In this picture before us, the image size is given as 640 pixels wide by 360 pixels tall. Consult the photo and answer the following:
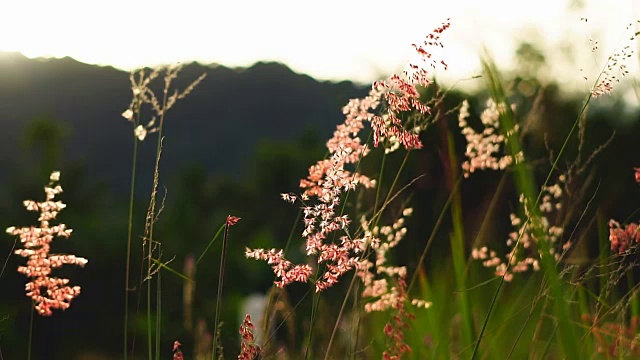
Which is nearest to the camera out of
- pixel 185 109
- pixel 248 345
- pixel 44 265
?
pixel 248 345

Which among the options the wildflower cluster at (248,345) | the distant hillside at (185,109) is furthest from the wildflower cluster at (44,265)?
the distant hillside at (185,109)

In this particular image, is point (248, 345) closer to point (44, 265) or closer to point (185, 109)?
point (44, 265)

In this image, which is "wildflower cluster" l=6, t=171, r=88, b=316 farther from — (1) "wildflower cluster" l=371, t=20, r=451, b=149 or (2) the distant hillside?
(2) the distant hillside

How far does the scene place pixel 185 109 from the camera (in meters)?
51.9

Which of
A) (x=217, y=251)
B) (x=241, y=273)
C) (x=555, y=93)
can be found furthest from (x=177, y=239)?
(x=555, y=93)

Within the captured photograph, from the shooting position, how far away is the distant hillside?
39.3 metres

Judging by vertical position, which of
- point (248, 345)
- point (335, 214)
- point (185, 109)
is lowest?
point (185, 109)

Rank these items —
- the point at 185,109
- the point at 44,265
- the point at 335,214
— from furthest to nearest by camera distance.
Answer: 1. the point at 185,109
2. the point at 44,265
3. the point at 335,214

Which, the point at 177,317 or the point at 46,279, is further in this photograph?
the point at 177,317

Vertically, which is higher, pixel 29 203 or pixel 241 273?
pixel 29 203

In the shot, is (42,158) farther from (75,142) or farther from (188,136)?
(188,136)

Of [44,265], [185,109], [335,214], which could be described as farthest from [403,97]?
[185,109]

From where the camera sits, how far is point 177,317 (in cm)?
1827

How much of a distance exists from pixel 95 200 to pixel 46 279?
21.6 meters
